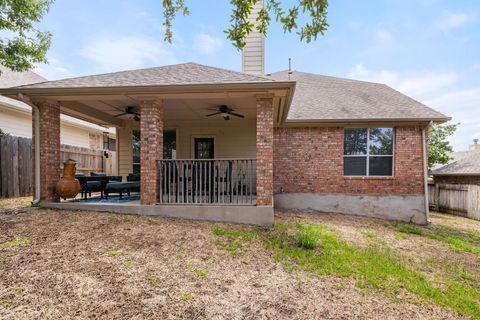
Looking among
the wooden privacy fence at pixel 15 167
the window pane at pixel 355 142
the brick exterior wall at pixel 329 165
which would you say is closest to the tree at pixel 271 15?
the brick exterior wall at pixel 329 165

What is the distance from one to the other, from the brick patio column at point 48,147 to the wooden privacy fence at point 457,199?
1342 centimetres

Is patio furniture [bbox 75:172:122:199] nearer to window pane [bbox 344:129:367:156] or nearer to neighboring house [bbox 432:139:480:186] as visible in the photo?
window pane [bbox 344:129:367:156]

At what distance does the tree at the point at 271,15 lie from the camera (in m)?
4.06

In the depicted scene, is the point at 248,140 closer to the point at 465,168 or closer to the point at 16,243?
the point at 16,243

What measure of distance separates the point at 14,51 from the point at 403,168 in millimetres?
12056

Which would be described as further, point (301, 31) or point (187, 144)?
point (187, 144)

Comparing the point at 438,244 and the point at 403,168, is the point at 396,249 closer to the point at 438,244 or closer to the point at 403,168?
the point at 438,244

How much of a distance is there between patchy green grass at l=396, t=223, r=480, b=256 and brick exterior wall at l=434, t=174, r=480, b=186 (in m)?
4.78

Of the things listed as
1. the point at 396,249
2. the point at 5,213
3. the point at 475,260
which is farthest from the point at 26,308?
the point at 475,260

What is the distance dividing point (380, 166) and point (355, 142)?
44.4 inches

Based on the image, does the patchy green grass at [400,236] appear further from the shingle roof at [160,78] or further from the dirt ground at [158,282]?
the shingle roof at [160,78]

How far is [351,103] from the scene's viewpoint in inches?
375

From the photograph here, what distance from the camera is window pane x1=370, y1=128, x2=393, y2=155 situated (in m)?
8.61

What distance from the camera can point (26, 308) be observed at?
8.41ft
